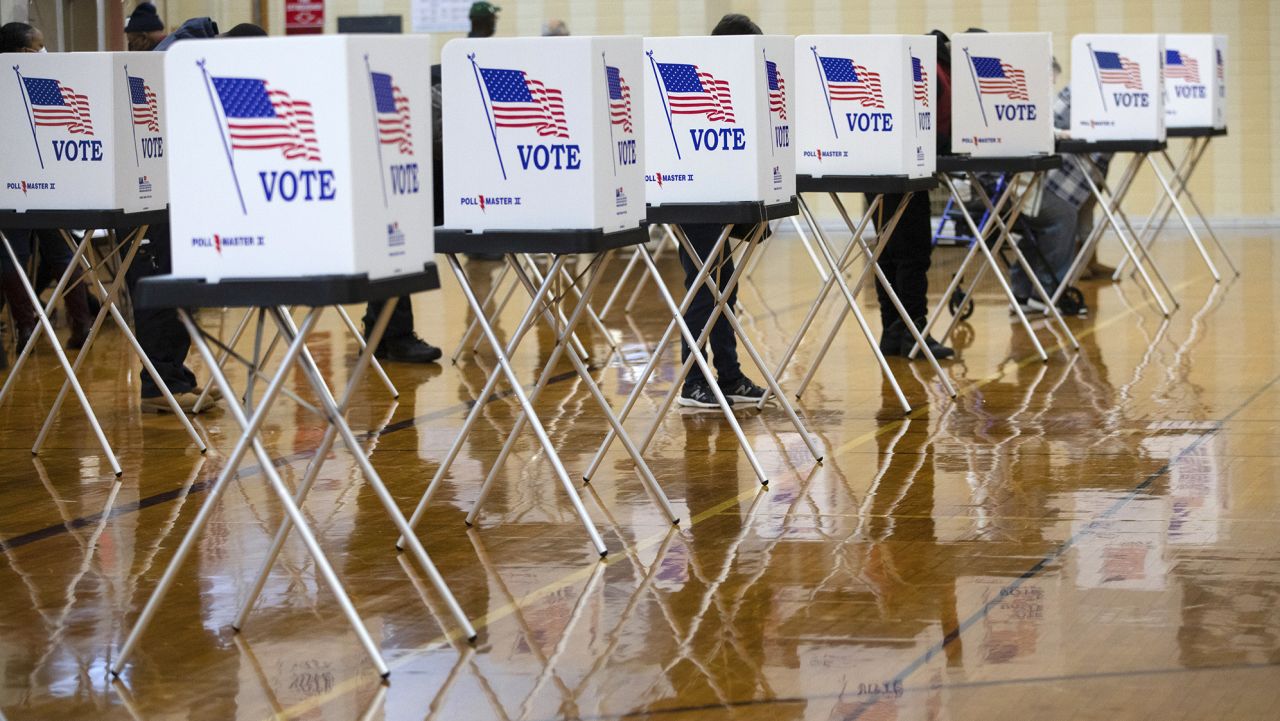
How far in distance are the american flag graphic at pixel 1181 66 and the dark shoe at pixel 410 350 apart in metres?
5.35

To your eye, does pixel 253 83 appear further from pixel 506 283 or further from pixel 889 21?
pixel 889 21

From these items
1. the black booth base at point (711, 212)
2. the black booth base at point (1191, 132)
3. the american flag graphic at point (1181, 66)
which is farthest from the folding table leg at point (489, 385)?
the american flag graphic at point (1181, 66)

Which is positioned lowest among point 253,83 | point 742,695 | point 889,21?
point 742,695

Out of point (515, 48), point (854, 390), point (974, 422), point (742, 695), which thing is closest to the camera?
point (742, 695)

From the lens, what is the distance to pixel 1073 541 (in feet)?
15.4

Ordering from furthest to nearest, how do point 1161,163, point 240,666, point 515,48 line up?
point 1161,163 < point 515,48 < point 240,666

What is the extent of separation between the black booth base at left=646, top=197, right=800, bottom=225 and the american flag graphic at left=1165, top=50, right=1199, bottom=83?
6487 millimetres

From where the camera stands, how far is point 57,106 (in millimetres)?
6004

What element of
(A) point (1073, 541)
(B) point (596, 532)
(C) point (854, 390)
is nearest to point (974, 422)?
(C) point (854, 390)

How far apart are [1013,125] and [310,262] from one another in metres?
5.01

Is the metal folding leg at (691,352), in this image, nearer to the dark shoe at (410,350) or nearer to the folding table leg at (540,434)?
the folding table leg at (540,434)

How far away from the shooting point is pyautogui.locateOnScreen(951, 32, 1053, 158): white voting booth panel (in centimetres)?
786

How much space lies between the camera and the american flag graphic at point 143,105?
6094mm

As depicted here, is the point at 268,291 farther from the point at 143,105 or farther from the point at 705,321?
the point at 705,321
